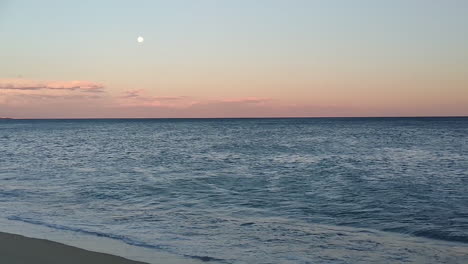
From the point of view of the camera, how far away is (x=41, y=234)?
12258 mm

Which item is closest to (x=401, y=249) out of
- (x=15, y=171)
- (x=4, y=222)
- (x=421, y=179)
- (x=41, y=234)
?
(x=41, y=234)

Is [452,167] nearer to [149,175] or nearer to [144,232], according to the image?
[149,175]

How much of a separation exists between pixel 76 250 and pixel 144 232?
280 centimetres

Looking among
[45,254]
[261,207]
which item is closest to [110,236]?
[45,254]

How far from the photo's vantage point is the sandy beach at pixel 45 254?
938cm

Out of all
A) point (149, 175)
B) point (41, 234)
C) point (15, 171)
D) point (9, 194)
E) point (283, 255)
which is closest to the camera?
point (283, 255)

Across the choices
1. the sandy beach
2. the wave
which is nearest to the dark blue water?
the wave

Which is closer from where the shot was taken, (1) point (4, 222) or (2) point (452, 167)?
(1) point (4, 222)

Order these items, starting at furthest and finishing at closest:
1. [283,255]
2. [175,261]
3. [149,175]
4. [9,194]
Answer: [149,175] → [9,194] → [283,255] → [175,261]

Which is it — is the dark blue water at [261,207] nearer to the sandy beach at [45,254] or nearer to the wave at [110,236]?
the wave at [110,236]

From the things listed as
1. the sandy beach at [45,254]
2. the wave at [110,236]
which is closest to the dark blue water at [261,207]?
the wave at [110,236]

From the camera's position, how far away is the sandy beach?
30.8 feet

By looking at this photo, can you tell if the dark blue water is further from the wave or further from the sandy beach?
the sandy beach

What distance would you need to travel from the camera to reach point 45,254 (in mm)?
9875
